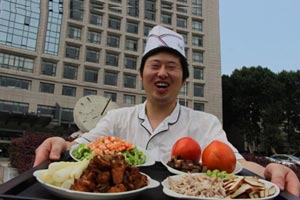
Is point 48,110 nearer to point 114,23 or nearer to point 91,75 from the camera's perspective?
point 91,75

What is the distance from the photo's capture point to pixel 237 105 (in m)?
23.9

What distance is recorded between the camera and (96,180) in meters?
0.67

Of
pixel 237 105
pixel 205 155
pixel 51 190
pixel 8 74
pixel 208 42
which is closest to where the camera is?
pixel 51 190

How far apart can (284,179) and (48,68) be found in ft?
72.6

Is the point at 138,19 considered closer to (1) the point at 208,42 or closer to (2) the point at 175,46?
(1) the point at 208,42

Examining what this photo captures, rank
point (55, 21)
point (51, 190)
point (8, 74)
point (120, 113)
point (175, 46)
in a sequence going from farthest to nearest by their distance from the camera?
point (55, 21) → point (8, 74) → point (120, 113) → point (175, 46) → point (51, 190)

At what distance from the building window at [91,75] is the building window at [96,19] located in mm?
4162

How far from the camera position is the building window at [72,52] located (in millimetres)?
22109

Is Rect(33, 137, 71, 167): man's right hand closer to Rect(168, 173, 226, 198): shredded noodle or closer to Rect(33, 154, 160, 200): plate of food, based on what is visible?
Rect(33, 154, 160, 200): plate of food

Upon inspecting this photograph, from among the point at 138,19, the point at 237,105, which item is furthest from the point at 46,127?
the point at 237,105

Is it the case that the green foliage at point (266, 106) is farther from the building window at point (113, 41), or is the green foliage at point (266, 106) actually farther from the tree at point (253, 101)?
the building window at point (113, 41)

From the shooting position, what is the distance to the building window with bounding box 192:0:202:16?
27.0 m

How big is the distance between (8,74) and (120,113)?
20498 mm

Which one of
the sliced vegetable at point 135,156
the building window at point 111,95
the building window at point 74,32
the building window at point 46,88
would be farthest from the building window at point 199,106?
the sliced vegetable at point 135,156
